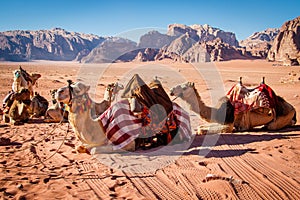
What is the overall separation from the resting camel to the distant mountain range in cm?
1576

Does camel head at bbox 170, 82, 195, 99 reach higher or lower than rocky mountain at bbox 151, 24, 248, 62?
lower

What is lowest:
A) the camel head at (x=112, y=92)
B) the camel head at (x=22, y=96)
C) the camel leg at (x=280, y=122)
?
the camel leg at (x=280, y=122)

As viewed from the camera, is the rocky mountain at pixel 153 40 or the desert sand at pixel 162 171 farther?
the rocky mountain at pixel 153 40

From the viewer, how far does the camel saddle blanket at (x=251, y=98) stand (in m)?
6.95

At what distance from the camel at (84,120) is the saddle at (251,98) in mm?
3177

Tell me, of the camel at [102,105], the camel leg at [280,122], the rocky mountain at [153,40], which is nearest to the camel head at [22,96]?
the camel at [102,105]

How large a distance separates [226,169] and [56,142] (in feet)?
13.2

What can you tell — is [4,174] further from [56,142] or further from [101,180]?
[56,142]

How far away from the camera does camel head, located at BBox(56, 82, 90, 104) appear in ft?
15.6

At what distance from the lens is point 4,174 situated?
4.33 m

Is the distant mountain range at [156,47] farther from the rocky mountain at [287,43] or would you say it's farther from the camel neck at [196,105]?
the camel neck at [196,105]

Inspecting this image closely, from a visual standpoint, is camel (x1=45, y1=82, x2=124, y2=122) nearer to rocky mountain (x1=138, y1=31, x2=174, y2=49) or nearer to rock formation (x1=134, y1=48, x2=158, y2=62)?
rock formation (x1=134, y1=48, x2=158, y2=62)

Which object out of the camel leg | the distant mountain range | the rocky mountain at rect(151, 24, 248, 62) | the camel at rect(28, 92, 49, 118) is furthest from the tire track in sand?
the rocky mountain at rect(151, 24, 248, 62)

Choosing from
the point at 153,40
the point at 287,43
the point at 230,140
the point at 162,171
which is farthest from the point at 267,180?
the point at 153,40
